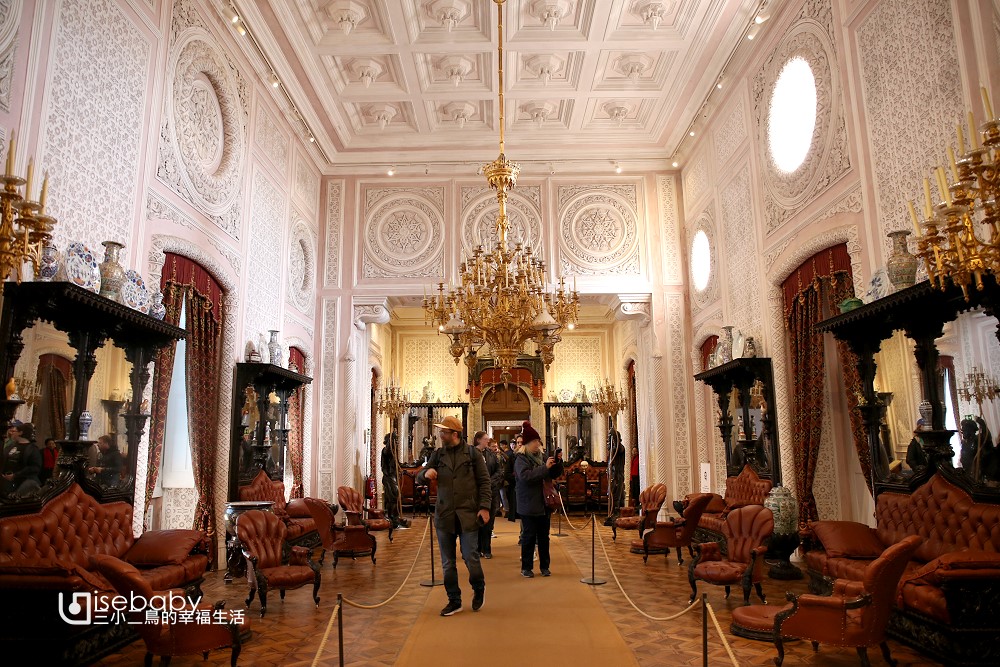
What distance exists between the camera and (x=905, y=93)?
572 cm

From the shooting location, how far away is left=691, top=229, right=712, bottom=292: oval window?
434 inches

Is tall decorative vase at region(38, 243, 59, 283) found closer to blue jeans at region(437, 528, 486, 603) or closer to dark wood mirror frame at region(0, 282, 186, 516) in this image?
dark wood mirror frame at region(0, 282, 186, 516)

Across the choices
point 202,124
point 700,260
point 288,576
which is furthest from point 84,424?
point 700,260

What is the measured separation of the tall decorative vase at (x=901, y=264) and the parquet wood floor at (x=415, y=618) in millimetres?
2777

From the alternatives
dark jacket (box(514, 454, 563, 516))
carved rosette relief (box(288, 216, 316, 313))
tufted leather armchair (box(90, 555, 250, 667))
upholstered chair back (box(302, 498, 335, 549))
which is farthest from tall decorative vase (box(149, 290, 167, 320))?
carved rosette relief (box(288, 216, 316, 313))

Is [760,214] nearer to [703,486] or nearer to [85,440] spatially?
[703,486]

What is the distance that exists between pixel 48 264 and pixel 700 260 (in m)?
9.69

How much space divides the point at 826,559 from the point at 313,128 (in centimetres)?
1011

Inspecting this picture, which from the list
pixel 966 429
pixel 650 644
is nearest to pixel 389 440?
pixel 650 644

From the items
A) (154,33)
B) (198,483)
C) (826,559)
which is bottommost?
(826,559)

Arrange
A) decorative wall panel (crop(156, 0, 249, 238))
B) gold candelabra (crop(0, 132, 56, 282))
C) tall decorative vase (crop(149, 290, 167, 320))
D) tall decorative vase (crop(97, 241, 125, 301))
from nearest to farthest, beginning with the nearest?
gold candelabra (crop(0, 132, 56, 282))
tall decorative vase (crop(97, 241, 125, 301))
tall decorative vase (crop(149, 290, 167, 320))
decorative wall panel (crop(156, 0, 249, 238))

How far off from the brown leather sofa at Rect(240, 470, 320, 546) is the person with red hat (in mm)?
2933

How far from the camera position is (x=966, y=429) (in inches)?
190

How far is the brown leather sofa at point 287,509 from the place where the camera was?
805 centimetres
